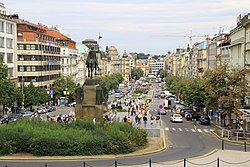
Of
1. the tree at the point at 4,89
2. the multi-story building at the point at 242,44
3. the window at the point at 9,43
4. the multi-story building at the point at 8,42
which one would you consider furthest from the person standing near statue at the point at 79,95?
the window at the point at 9,43

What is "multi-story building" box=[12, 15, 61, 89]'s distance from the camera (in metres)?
101

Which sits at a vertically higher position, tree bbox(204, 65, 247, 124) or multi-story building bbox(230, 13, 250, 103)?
multi-story building bbox(230, 13, 250, 103)

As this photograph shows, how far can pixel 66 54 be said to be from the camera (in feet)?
440

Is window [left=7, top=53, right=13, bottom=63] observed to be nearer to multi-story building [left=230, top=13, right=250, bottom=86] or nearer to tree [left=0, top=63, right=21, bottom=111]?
tree [left=0, top=63, right=21, bottom=111]

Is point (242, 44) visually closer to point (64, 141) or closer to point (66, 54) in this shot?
point (64, 141)

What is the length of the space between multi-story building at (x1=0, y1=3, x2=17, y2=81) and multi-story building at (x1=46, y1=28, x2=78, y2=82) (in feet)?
126

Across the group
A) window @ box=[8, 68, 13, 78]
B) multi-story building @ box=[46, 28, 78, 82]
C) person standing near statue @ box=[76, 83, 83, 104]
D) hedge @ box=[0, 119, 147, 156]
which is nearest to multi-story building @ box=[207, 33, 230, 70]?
multi-story building @ box=[46, 28, 78, 82]

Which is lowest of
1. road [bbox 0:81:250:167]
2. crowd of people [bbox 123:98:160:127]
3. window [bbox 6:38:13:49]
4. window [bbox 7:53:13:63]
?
road [bbox 0:81:250:167]

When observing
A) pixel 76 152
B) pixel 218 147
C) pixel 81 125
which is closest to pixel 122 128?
pixel 81 125

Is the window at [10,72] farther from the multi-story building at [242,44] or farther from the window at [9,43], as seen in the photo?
the multi-story building at [242,44]

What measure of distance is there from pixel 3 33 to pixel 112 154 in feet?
183

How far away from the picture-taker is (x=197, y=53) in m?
159

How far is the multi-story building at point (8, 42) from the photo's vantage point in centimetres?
8206

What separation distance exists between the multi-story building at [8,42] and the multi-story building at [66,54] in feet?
126
